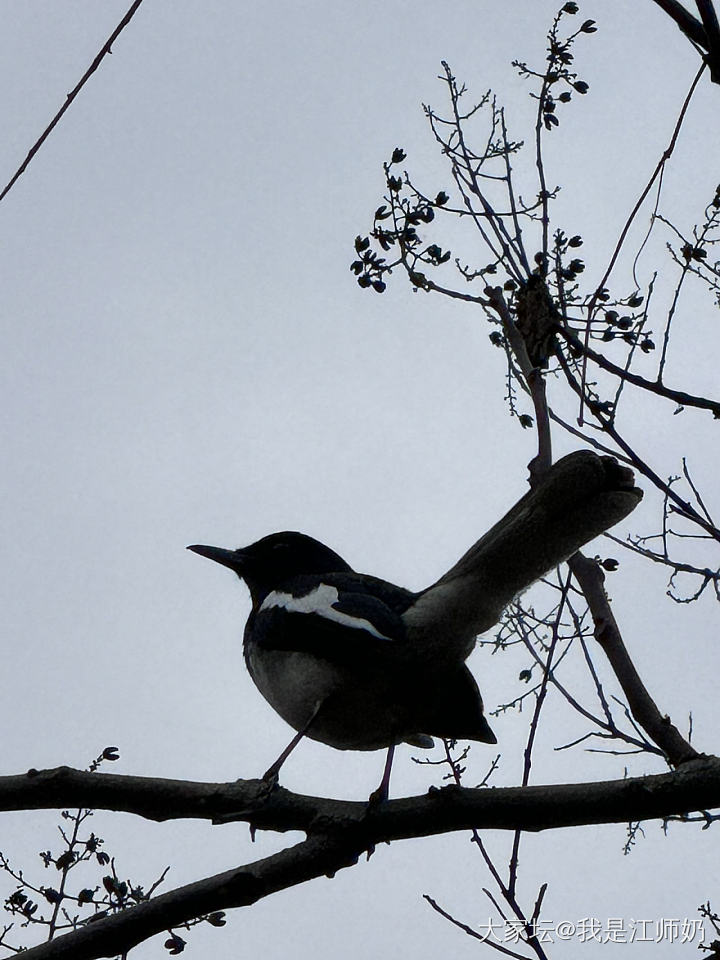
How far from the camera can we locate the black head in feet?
18.3

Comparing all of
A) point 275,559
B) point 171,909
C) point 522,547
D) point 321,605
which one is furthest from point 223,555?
point 171,909

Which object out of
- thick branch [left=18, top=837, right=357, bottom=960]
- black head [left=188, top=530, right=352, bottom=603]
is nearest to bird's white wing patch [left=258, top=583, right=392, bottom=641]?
black head [left=188, top=530, right=352, bottom=603]

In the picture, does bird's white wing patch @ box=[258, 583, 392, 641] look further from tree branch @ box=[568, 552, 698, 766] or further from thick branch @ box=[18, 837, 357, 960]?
thick branch @ box=[18, 837, 357, 960]

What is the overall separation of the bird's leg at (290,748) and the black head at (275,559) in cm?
118

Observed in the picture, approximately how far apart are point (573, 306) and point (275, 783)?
6.83 feet

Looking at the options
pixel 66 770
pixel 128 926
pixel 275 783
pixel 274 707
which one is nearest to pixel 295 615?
pixel 274 707

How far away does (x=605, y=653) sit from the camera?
4.06m

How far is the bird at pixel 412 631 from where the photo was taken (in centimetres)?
387

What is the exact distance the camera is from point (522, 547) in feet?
13.1

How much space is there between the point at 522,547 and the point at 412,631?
1.91ft

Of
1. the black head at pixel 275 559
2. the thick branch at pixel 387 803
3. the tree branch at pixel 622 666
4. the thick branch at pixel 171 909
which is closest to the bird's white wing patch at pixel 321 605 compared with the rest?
the black head at pixel 275 559

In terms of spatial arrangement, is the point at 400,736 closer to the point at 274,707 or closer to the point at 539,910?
the point at 274,707

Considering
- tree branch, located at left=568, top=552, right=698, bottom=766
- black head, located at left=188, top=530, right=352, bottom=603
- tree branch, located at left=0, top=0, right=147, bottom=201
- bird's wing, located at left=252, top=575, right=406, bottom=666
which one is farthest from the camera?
black head, located at left=188, top=530, right=352, bottom=603

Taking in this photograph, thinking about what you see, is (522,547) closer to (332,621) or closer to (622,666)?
(622,666)
